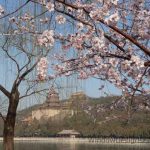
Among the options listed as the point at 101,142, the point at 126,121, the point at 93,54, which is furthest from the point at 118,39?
the point at 101,142

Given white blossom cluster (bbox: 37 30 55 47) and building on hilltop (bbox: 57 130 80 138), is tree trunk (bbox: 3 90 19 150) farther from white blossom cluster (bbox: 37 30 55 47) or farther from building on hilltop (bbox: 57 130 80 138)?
building on hilltop (bbox: 57 130 80 138)

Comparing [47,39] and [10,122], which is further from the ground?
[47,39]

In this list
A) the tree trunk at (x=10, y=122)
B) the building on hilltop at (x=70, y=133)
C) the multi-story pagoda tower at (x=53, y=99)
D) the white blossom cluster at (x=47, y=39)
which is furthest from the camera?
the building on hilltop at (x=70, y=133)

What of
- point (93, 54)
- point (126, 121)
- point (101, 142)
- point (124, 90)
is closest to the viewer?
point (93, 54)

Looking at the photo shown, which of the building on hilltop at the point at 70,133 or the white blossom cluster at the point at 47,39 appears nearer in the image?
the white blossom cluster at the point at 47,39

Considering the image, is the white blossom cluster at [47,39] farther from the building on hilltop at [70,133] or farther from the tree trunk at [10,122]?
the building on hilltop at [70,133]

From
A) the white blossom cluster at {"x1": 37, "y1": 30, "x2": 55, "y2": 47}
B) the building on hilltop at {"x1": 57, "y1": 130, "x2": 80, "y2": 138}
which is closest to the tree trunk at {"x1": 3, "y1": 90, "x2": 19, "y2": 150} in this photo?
the white blossom cluster at {"x1": 37, "y1": 30, "x2": 55, "y2": 47}

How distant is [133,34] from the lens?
7.29 m

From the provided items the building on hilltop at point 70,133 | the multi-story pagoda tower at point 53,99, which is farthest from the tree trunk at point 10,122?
the building on hilltop at point 70,133

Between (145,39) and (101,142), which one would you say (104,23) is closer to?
(145,39)

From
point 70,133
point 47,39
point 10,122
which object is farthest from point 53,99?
point 70,133

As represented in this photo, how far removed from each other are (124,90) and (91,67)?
880 mm

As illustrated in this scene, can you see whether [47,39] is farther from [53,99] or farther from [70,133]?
[70,133]

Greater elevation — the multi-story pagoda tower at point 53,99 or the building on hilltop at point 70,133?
the building on hilltop at point 70,133
